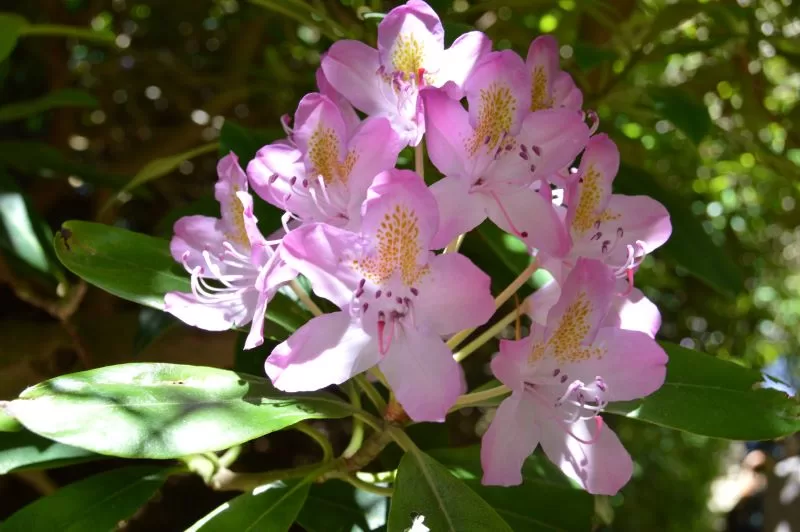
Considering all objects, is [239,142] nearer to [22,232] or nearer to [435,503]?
[22,232]

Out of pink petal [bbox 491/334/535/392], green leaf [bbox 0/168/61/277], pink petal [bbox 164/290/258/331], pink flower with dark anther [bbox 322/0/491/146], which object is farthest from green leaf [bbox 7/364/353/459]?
green leaf [bbox 0/168/61/277]

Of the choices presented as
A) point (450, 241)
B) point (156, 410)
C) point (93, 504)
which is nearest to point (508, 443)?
point (450, 241)

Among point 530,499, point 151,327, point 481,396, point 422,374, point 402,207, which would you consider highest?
point 402,207

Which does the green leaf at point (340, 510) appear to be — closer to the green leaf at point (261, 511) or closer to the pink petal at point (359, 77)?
the green leaf at point (261, 511)

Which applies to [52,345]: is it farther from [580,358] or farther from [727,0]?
[727,0]

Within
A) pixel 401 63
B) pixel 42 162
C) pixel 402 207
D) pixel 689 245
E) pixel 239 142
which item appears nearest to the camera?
pixel 402 207

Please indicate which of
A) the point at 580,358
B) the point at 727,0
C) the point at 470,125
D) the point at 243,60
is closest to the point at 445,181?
the point at 470,125
